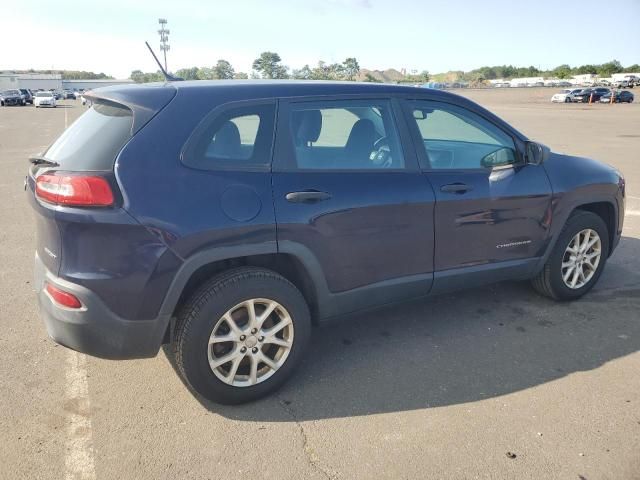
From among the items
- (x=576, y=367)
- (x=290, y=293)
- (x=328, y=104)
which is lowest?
(x=576, y=367)

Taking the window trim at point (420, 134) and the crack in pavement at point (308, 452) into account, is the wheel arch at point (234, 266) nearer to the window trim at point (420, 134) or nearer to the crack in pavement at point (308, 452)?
the crack in pavement at point (308, 452)

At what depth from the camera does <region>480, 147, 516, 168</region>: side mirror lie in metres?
3.74

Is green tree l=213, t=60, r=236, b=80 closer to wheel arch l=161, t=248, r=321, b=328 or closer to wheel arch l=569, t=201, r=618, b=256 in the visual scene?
wheel arch l=161, t=248, r=321, b=328

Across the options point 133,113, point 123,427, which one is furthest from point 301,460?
point 133,113

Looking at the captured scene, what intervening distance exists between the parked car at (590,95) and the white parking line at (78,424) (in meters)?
55.1

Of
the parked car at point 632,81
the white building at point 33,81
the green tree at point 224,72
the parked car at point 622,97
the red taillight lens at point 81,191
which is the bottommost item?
the parked car at point 622,97

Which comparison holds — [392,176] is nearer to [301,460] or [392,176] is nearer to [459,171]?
[459,171]

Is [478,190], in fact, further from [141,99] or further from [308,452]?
[141,99]

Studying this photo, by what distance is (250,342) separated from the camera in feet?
9.53

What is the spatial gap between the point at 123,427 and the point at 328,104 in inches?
86.1

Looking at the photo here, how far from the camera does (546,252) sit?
13.2 ft

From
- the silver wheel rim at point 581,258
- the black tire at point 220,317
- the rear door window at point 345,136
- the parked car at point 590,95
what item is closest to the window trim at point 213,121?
the rear door window at point 345,136

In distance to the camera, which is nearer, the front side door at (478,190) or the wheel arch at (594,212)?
the front side door at (478,190)

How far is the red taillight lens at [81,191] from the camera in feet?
8.25
